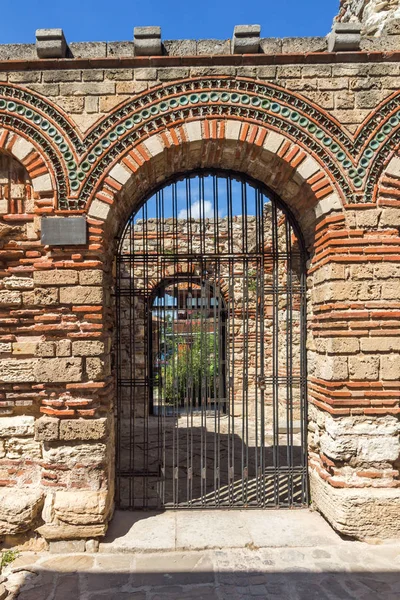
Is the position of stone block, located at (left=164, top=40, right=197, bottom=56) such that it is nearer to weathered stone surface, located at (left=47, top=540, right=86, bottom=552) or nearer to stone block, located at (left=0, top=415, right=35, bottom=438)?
stone block, located at (left=0, top=415, right=35, bottom=438)

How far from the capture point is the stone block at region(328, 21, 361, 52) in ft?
11.7

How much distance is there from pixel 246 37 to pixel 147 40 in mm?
865

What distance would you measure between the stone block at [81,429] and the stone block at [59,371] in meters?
0.36

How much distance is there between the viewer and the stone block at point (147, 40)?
3582 mm

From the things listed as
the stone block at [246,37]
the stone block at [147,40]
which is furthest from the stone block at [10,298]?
the stone block at [246,37]

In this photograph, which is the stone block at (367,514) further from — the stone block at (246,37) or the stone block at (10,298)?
the stone block at (246,37)

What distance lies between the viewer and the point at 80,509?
3389 mm

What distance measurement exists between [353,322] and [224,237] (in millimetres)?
5761

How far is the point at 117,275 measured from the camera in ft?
13.8

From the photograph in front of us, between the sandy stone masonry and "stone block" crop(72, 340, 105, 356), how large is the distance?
12 mm

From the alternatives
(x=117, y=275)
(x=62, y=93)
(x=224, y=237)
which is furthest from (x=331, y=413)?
(x=224, y=237)

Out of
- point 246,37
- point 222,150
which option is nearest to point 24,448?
point 222,150

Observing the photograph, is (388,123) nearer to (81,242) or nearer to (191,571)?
(81,242)

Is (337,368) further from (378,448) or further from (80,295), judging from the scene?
(80,295)
